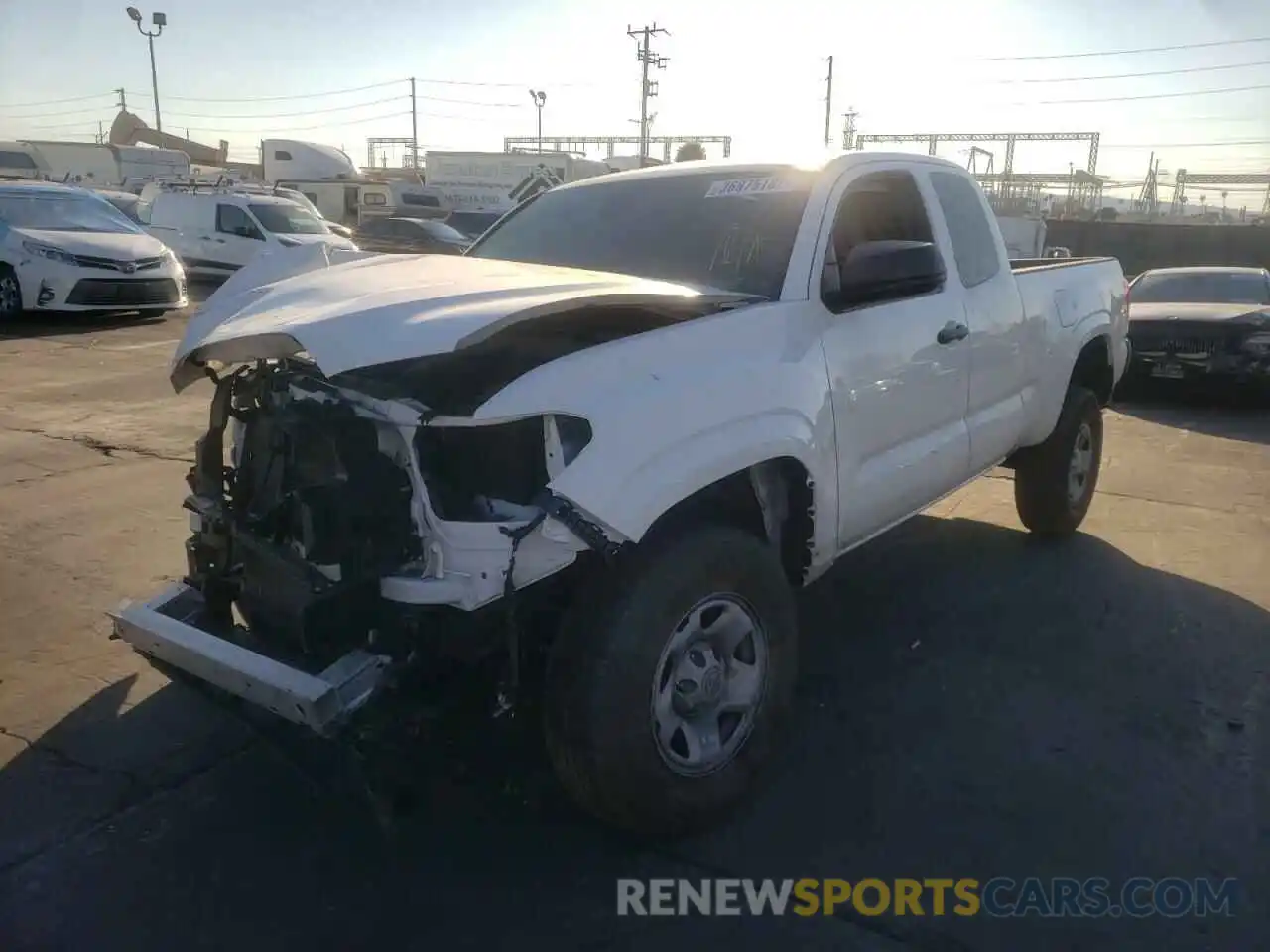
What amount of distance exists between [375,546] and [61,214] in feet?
45.1

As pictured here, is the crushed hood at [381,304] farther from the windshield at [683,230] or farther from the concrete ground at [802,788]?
the concrete ground at [802,788]

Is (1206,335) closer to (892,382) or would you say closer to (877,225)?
(877,225)

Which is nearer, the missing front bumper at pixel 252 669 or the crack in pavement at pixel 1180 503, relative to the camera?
the missing front bumper at pixel 252 669

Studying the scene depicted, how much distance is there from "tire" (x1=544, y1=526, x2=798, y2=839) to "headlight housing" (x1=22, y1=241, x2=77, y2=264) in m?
12.8

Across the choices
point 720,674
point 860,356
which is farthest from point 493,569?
point 860,356

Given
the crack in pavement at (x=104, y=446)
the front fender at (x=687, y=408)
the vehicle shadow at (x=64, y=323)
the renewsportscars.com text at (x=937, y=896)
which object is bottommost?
the renewsportscars.com text at (x=937, y=896)

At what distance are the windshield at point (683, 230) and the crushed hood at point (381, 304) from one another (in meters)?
0.33

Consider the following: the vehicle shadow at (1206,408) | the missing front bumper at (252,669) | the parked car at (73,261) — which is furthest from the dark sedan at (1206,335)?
the parked car at (73,261)

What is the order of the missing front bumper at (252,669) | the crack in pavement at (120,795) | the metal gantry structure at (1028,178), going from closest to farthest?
the missing front bumper at (252,669)
the crack in pavement at (120,795)
the metal gantry structure at (1028,178)

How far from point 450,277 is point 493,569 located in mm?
1128

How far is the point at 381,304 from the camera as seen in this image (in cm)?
295

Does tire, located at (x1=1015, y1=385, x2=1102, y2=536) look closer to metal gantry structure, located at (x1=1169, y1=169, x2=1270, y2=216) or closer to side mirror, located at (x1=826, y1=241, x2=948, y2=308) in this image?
side mirror, located at (x1=826, y1=241, x2=948, y2=308)

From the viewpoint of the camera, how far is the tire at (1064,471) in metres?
5.71

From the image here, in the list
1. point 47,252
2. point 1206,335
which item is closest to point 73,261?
point 47,252
